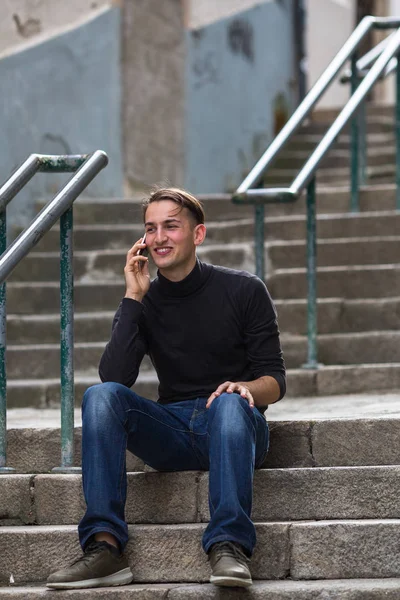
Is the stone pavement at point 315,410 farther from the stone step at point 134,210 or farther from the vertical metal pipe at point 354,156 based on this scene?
the stone step at point 134,210

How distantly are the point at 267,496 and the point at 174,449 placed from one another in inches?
12.3

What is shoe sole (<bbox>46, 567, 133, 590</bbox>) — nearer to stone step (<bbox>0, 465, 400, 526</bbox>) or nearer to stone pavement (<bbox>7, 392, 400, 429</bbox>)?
stone step (<bbox>0, 465, 400, 526</bbox>)

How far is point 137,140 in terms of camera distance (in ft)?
25.3

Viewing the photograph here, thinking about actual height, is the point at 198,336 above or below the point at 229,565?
above

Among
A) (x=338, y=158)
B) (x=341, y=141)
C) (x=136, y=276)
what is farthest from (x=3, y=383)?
(x=341, y=141)

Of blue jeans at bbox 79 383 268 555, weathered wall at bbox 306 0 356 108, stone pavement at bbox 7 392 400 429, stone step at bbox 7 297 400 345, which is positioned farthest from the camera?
weathered wall at bbox 306 0 356 108

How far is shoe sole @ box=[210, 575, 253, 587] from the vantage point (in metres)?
3.25

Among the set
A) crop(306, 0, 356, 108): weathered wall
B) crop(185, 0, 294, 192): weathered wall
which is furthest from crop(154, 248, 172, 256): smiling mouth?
crop(306, 0, 356, 108): weathered wall

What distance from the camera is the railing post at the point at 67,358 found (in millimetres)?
3898

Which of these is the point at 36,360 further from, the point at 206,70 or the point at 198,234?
the point at 206,70

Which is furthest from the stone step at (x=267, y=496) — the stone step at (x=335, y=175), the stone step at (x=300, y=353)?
the stone step at (x=335, y=175)

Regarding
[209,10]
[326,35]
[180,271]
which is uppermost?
[326,35]

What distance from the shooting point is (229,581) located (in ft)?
10.7

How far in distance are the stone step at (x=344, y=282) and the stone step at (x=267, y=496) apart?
1966 millimetres
